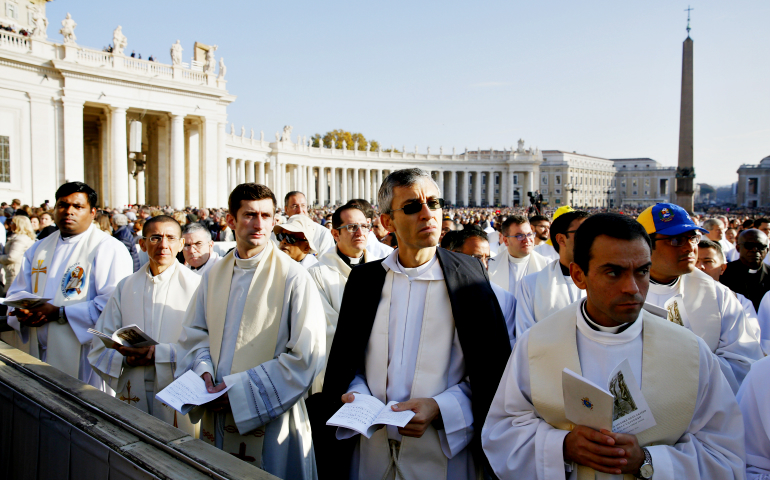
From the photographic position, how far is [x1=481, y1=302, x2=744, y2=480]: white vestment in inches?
80.5

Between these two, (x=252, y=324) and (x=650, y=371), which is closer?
(x=650, y=371)

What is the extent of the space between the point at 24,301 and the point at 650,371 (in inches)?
198

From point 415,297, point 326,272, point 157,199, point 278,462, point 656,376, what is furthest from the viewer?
point 157,199

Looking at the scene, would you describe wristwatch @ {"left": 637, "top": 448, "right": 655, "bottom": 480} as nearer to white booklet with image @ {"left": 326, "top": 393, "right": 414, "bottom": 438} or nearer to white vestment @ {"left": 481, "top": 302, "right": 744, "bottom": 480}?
white vestment @ {"left": 481, "top": 302, "right": 744, "bottom": 480}

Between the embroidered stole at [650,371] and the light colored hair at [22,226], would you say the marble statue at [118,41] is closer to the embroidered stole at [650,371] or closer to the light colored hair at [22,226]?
the light colored hair at [22,226]

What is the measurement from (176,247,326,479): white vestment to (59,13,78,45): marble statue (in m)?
33.7

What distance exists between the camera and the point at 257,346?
336cm

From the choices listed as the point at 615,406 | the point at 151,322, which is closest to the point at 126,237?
the point at 151,322

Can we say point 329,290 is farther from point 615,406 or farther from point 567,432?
point 615,406

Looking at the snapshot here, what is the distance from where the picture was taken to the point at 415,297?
2.93 metres

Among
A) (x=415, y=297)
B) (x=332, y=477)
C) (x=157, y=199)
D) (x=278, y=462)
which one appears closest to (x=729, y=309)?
(x=415, y=297)

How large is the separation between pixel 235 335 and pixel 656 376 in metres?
2.61

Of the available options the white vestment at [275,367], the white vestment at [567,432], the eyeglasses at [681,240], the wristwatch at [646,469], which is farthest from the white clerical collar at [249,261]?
the eyeglasses at [681,240]

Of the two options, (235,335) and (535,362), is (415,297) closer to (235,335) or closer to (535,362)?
(535,362)
